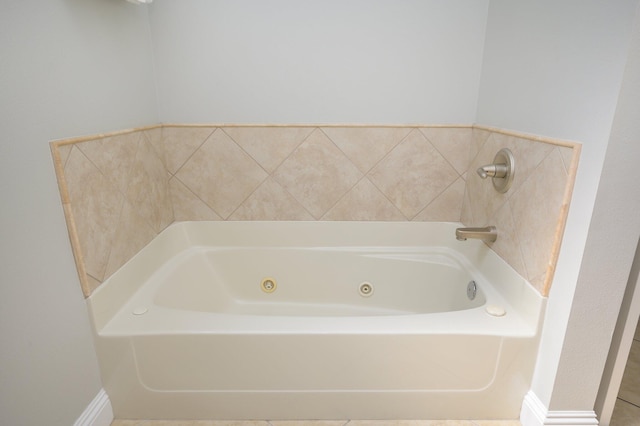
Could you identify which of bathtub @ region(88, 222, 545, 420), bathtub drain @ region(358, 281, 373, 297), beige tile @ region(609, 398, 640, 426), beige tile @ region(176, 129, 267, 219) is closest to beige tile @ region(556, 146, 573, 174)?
bathtub @ region(88, 222, 545, 420)

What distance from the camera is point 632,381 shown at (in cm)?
154

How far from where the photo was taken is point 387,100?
67.7 inches

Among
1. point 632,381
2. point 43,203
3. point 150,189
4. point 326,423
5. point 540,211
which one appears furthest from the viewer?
point 150,189

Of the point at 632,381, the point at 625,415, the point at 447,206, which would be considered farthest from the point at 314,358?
the point at 632,381

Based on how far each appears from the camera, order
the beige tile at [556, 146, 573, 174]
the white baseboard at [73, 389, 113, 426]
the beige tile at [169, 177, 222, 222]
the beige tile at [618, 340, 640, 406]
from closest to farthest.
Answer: the beige tile at [556, 146, 573, 174] < the white baseboard at [73, 389, 113, 426] < the beige tile at [618, 340, 640, 406] < the beige tile at [169, 177, 222, 222]

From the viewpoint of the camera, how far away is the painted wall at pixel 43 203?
2.96 ft

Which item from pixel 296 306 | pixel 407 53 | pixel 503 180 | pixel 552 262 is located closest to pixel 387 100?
pixel 407 53

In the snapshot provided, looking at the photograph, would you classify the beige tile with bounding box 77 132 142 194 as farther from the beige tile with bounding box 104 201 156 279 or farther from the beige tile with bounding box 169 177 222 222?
the beige tile with bounding box 169 177 222 222

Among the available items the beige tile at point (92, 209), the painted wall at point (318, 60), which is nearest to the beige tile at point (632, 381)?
the painted wall at point (318, 60)

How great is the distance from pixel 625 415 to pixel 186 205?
2.08m

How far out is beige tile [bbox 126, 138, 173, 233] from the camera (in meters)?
1.52

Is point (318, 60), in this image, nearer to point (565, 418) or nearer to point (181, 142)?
point (181, 142)

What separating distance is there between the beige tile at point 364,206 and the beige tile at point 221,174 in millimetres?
423

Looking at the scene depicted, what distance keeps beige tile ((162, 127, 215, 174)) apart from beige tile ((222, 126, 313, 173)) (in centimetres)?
13
